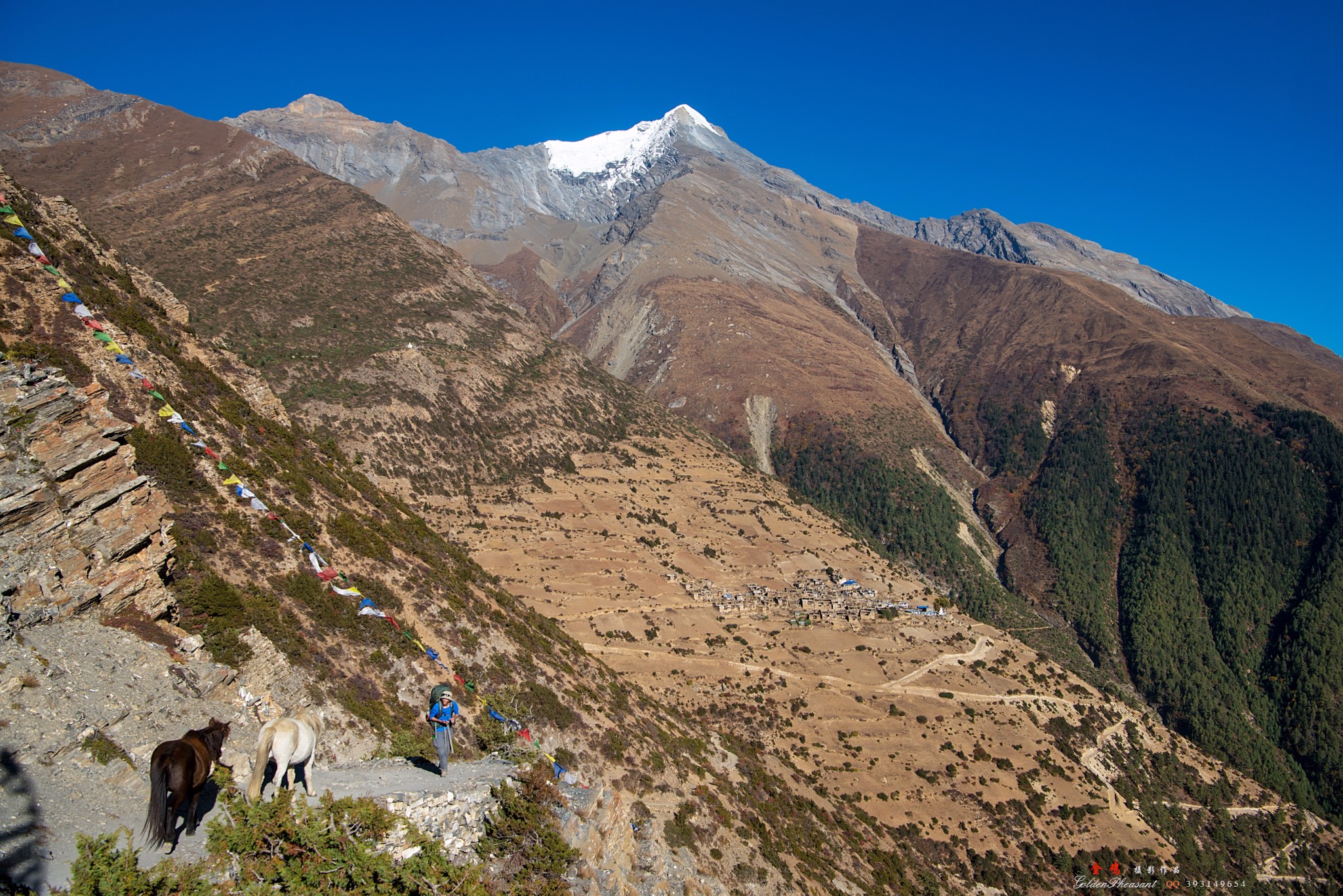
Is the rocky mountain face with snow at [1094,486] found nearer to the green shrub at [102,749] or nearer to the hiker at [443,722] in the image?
the hiker at [443,722]

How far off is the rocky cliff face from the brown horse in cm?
465

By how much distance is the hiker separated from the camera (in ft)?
46.7

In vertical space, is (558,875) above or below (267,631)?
below

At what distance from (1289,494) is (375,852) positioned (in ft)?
603

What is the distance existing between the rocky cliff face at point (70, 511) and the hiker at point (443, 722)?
6.02 meters

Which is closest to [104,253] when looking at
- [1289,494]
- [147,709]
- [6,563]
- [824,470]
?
[6,563]

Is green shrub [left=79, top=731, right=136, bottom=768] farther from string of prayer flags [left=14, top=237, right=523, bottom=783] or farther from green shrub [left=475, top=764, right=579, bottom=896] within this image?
string of prayer flags [left=14, top=237, right=523, bottom=783]

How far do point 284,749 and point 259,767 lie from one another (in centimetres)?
46

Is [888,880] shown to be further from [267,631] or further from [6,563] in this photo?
[6,563]

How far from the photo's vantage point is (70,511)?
13.7 meters

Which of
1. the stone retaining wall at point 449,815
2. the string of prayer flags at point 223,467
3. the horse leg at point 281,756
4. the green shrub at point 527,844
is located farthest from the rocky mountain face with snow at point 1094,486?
the horse leg at point 281,756

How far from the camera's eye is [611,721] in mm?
32469

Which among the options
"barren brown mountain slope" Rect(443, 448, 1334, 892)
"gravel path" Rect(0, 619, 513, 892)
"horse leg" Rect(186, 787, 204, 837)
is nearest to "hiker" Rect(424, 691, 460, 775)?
"gravel path" Rect(0, 619, 513, 892)

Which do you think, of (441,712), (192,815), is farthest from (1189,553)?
(192,815)
